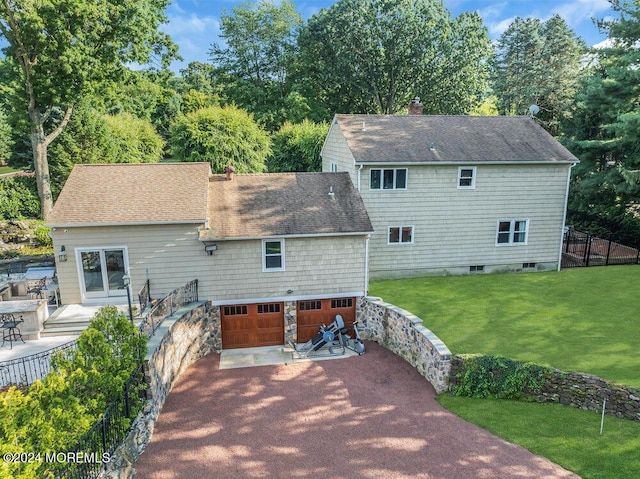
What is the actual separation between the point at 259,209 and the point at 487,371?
9.59 m

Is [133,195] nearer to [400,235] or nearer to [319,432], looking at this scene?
[319,432]

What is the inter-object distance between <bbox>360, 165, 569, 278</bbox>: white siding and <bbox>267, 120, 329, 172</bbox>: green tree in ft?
32.7

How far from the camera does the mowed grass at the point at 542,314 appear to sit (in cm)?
1309

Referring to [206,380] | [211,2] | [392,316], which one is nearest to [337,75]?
[211,2]

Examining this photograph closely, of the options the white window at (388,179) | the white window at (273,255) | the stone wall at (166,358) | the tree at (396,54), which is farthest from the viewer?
the tree at (396,54)

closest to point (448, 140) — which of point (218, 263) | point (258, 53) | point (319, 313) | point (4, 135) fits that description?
point (319, 313)

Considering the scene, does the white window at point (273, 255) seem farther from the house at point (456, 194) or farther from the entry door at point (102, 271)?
the house at point (456, 194)

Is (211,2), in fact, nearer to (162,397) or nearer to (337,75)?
(337,75)

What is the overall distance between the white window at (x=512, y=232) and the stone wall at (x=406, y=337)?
25.9 ft

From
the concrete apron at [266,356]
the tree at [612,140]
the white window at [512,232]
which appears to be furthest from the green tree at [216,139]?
the tree at [612,140]

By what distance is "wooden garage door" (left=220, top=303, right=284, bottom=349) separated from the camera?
16219mm

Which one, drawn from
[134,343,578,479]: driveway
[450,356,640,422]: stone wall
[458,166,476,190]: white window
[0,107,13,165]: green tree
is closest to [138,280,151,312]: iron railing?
[134,343,578,479]: driveway

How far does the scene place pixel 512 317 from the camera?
52.5ft

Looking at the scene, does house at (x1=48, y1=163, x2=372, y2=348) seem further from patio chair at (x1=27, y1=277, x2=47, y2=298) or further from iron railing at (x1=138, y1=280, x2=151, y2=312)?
patio chair at (x1=27, y1=277, x2=47, y2=298)
